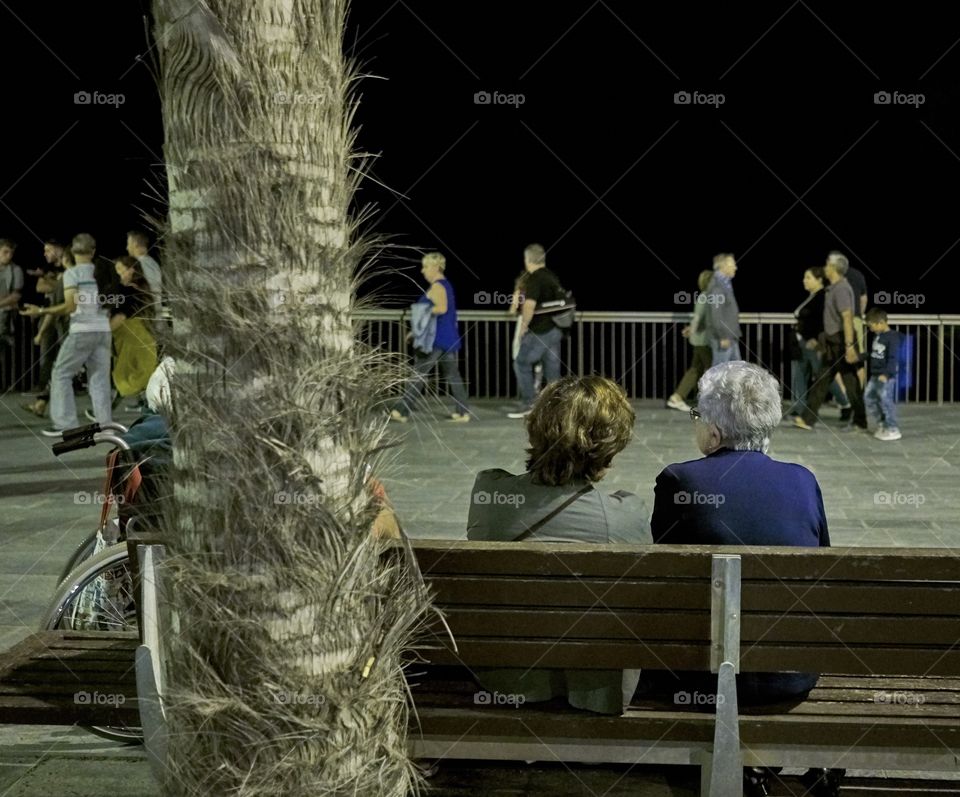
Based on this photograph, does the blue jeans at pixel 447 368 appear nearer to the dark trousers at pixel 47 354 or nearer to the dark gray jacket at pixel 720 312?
the dark gray jacket at pixel 720 312

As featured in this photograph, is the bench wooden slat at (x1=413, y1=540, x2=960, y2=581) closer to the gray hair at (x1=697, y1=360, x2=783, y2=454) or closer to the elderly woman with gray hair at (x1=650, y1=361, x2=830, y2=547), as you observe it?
the elderly woman with gray hair at (x1=650, y1=361, x2=830, y2=547)

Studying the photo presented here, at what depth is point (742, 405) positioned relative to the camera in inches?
164

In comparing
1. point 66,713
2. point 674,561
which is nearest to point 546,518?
point 674,561

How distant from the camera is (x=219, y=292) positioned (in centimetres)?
318

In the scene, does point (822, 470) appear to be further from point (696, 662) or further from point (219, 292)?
point (219, 292)

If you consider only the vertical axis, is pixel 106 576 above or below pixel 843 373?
below

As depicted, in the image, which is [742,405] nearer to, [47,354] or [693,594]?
[693,594]

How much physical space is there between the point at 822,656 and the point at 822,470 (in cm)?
788

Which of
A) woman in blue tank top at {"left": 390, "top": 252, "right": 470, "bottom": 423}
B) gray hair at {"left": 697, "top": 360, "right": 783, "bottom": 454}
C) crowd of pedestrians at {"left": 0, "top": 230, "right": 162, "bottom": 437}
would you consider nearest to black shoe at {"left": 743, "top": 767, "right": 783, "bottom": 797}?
gray hair at {"left": 697, "top": 360, "right": 783, "bottom": 454}

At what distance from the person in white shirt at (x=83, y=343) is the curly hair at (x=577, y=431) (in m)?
8.40

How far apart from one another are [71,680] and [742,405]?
213 cm

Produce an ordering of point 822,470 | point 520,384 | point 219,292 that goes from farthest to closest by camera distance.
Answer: point 520,384
point 822,470
point 219,292

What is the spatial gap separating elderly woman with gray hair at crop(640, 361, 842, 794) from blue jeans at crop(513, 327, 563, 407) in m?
10.1

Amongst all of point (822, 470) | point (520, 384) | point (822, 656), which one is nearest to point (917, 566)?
point (822, 656)
